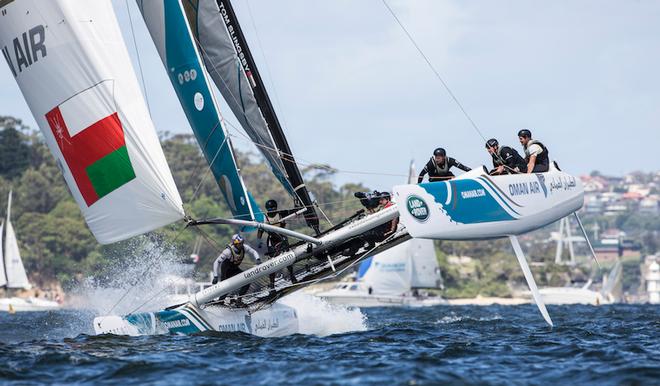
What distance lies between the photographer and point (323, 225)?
63531 millimetres

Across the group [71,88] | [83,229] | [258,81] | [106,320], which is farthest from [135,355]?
→ [83,229]

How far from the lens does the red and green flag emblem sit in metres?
13.6

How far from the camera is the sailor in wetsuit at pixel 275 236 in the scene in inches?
579

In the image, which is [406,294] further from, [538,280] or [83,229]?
[538,280]

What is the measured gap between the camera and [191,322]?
1443cm

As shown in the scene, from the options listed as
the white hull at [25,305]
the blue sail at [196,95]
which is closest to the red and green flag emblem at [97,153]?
the blue sail at [196,95]

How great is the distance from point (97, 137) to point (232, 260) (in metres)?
2.55

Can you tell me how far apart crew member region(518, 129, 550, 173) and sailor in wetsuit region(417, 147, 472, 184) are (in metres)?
0.80

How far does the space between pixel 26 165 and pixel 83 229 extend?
1412 cm

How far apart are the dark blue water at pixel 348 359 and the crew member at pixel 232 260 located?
3.04 feet

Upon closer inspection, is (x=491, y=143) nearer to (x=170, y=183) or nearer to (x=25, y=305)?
(x=170, y=183)

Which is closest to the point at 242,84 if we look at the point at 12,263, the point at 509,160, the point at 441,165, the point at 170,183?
the point at 170,183

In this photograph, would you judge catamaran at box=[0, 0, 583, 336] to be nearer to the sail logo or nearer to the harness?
the sail logo

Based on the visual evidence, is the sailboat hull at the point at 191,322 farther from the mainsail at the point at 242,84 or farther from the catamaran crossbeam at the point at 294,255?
the mainsail at the point at 242,84
